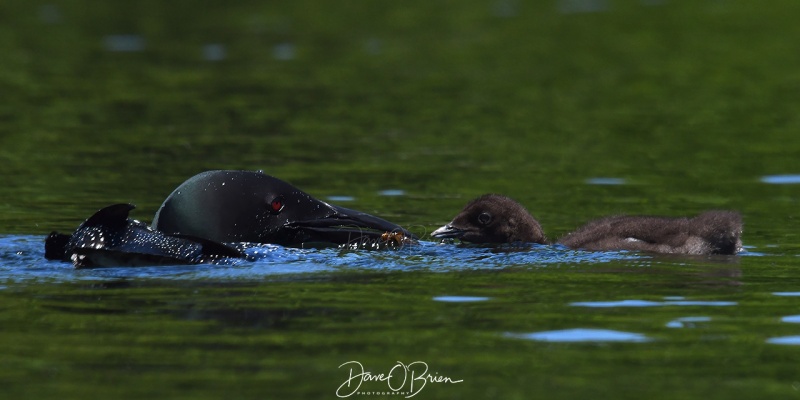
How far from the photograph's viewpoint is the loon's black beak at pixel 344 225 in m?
9.95

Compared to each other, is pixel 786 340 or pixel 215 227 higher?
pixel 215 227

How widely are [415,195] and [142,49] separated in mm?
14929

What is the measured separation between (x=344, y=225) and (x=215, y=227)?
2.64 feet

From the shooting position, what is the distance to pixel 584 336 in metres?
7.62

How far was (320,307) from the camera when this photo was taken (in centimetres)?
827

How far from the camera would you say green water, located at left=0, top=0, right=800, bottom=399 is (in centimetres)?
714

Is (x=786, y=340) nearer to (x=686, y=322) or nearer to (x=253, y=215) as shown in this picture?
(x=686, y=322)

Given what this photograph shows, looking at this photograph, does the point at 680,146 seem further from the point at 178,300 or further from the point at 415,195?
the point at 178,300

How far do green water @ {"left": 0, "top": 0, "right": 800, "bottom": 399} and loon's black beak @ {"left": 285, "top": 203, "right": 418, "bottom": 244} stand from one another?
1.11 feet

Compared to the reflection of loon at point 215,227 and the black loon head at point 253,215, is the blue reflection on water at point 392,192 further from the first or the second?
the black loon head at point 253,215

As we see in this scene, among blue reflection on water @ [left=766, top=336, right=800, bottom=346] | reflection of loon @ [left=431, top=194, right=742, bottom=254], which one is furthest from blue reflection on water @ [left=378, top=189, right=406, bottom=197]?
blue reflection on water @ [left=766, top=336, right=800, bottom=346]
